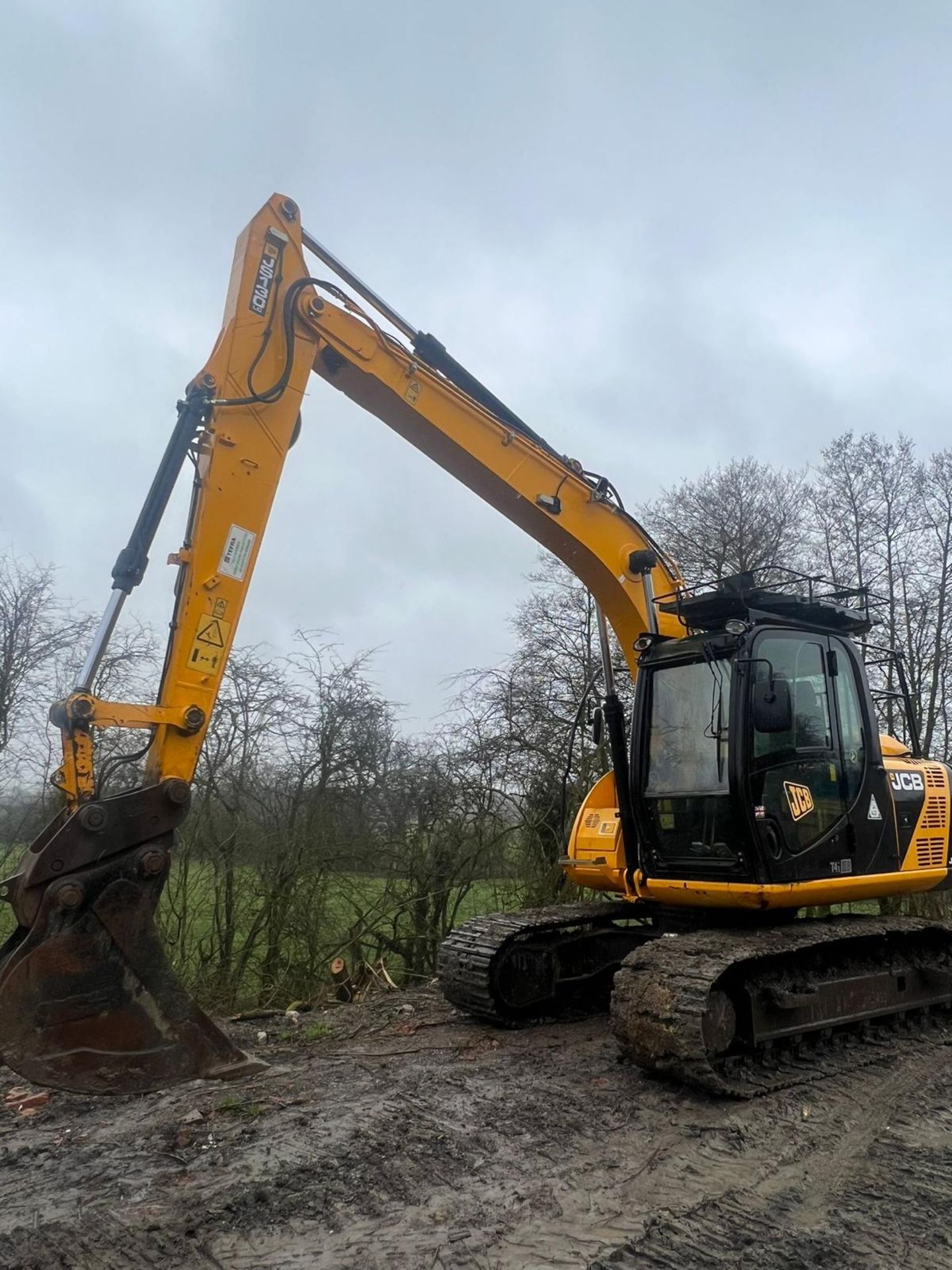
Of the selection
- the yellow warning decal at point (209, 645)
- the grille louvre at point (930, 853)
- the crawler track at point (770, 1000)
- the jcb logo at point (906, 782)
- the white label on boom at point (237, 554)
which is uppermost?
the white label on boom at point (237, 554)

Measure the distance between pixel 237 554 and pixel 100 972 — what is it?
2.02 meters

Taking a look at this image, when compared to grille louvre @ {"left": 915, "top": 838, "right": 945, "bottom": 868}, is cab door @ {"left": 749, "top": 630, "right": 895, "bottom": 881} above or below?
above

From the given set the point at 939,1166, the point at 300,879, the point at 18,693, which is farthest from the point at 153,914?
the point at 18,693

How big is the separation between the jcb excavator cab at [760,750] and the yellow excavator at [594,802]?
0.7 inches

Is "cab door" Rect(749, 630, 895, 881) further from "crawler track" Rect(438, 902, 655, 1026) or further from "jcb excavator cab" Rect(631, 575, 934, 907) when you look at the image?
"crawler track" Rect(438, 902, 655, 1026)

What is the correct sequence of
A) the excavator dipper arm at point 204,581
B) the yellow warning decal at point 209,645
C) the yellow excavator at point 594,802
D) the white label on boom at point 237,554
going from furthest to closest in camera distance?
the white label on boom at point 237,554 → the yellow warning decal at point 209,645 → the yellow excavator at point 594,802 → the excavator dipper arm at point 204,581

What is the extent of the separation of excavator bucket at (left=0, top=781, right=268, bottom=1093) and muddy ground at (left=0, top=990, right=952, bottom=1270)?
1.40ft

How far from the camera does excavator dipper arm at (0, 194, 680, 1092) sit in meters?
3.80

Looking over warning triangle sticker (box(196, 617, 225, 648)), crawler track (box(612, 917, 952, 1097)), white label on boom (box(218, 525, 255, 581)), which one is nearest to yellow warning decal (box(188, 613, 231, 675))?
warning triangle sticker (box(196, 617, 225, 648))

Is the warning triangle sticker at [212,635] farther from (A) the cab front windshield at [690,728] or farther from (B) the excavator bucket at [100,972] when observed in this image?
(A) the cab front windshield at [690,728]

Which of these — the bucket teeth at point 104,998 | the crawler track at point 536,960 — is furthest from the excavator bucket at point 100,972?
the crawler track at point 536,960

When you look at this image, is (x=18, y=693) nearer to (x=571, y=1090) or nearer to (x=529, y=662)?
(x=529, y=662)

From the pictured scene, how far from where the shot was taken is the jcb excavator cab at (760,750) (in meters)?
5.63

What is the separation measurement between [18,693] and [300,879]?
8420 millimetres
